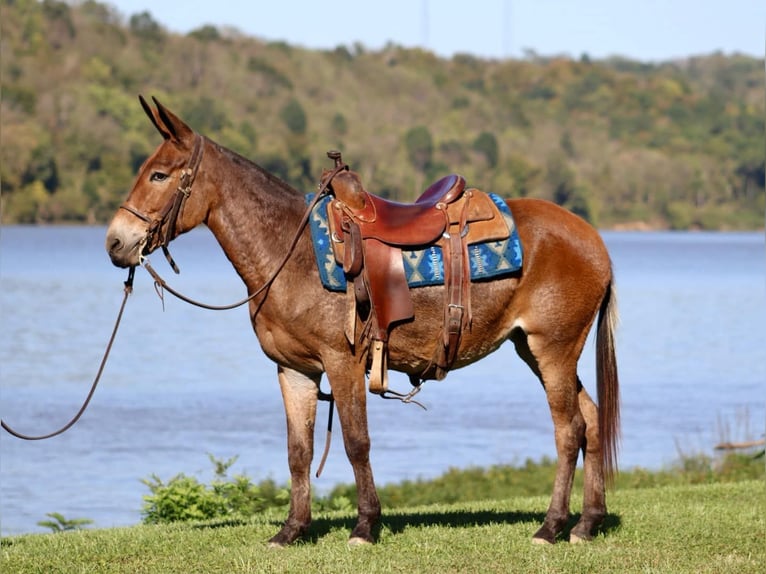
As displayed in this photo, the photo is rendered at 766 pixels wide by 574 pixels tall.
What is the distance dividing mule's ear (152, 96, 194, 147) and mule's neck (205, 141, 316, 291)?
163mm

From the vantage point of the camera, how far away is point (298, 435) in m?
8.04

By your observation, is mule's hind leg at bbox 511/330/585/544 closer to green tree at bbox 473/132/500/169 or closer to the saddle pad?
the saddle pad

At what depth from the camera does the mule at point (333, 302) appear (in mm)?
7707

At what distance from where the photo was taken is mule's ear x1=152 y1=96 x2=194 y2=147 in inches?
301

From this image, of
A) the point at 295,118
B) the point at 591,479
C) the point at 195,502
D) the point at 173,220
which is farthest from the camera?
the point at 295,118

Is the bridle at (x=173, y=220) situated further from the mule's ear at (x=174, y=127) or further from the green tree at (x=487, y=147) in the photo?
the green tree at (x=487, y=147)

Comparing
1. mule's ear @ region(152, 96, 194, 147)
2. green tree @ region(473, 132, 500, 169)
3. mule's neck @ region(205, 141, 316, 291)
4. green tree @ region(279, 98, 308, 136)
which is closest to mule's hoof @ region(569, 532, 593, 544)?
mule's neck @ region(205, 141, 316, 291)

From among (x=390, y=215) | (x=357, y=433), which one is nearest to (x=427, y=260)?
(x=390, y=215)

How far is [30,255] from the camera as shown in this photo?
83.8 meters

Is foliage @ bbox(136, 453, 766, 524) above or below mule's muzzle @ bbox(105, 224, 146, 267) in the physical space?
below

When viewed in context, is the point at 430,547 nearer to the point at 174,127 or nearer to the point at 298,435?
the point at 298,435

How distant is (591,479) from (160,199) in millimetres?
3232

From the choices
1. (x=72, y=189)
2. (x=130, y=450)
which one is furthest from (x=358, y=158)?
(x=130, y=450)

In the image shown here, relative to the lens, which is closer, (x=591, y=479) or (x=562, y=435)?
(x=562, y=435)
